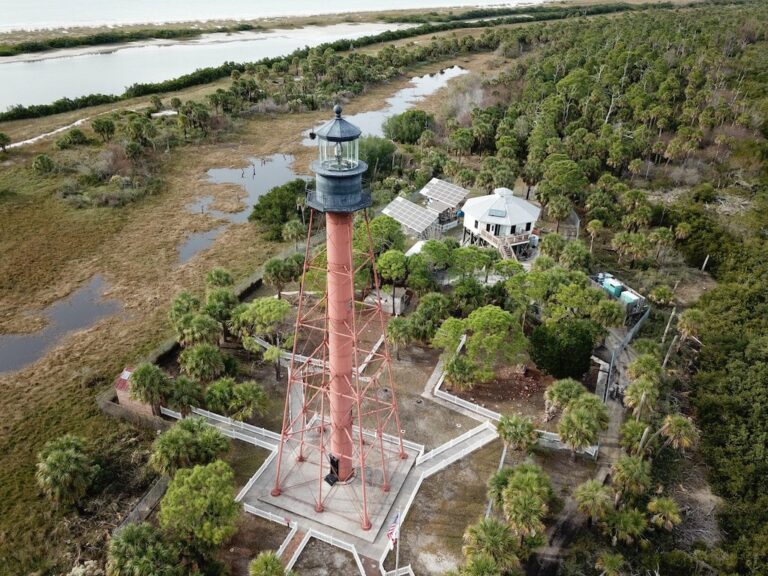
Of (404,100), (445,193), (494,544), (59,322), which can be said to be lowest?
(59,322)

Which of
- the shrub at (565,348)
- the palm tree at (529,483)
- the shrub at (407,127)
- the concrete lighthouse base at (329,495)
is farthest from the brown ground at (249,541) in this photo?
the shrub at (407,127)

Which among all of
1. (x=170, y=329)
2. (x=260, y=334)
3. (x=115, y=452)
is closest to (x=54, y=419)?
(x=115, y=452)

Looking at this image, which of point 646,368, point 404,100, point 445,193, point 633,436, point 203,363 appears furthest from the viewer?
point 404,100

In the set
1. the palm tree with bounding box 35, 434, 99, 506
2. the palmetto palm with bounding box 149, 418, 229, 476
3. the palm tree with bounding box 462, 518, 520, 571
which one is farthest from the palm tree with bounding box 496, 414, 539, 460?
the palm tree with bounding box 35, 434, 99, 506

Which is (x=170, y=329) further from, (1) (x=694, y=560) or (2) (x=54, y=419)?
(1) (x=694, y=560)

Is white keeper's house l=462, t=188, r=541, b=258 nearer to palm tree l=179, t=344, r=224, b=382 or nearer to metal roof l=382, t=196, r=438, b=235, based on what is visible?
metal roof l=382, t=196, r=438, b=235

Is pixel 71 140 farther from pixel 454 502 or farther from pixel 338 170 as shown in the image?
pixel 454 502

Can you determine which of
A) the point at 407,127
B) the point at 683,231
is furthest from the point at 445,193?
the point at 407,127
